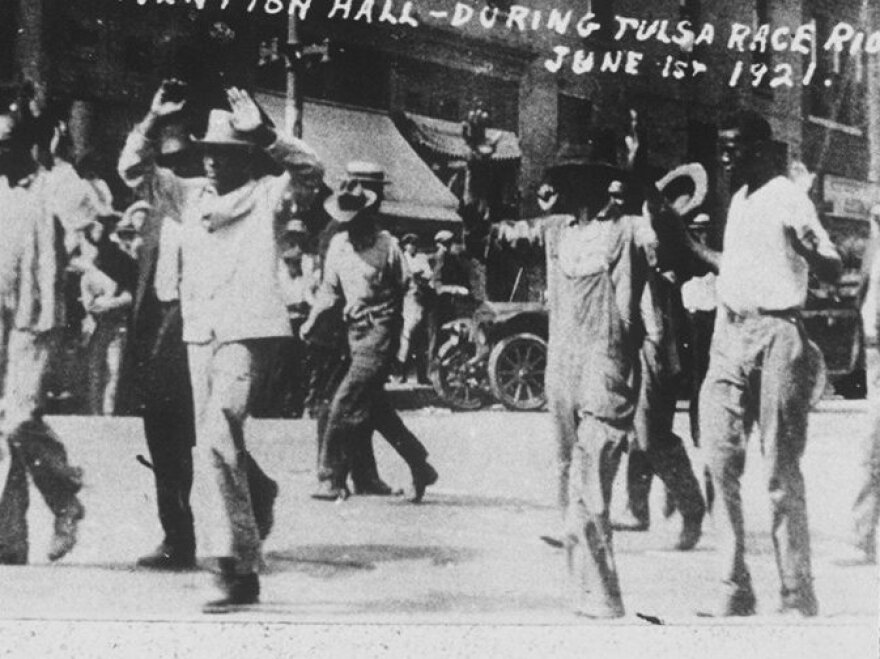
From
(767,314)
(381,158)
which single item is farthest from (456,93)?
(767,314)

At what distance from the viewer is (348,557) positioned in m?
4.81

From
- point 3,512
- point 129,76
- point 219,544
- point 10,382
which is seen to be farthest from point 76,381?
point 129,76

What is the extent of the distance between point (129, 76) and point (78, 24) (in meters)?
0.32

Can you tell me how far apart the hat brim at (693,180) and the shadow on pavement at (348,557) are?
5.96 feet

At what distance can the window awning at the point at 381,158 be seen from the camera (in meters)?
4.92

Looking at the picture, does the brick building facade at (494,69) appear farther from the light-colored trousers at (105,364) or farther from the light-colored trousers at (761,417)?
the light-colored trousers at (105,364)

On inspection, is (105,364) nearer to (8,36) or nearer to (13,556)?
(13,556)

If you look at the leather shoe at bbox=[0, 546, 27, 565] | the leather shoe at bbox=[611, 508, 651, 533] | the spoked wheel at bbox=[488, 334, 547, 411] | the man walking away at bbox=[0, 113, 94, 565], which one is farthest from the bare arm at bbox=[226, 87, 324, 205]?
the leather shoe at bbox=[611, 508, 651, 533]

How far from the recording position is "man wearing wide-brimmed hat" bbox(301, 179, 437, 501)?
16.2 ft

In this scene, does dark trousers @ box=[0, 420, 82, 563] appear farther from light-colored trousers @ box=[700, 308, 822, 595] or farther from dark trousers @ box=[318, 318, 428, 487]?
light-colored trousers @ box=[700, 308, 822, 595]

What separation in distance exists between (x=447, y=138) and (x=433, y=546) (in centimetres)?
187

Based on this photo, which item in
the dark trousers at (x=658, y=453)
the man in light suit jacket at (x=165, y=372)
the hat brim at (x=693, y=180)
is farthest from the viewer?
the hat brim at (x=693, y=180)

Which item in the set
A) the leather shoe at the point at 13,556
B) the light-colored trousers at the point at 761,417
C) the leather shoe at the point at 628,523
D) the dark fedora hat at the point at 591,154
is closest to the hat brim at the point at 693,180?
the dark fedora hat at the point at 591,154

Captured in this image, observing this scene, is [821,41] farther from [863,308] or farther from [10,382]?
[10,382]
